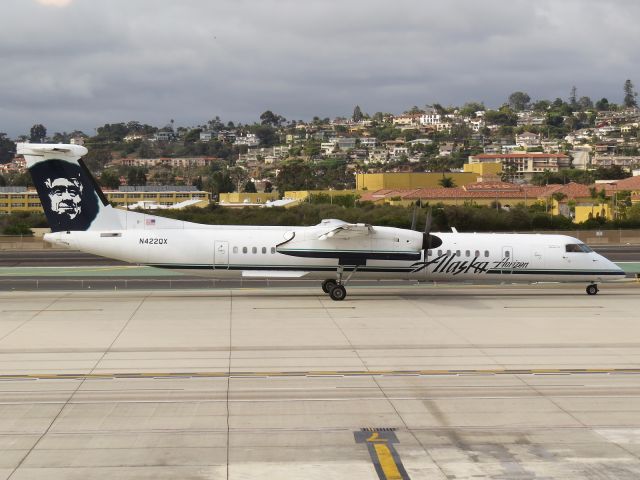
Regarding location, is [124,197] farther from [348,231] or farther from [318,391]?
[318,391]

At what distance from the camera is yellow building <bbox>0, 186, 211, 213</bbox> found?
420 ft

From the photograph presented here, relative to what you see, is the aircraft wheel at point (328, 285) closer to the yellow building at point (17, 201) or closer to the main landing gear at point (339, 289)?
the main landing gear at point (339, 289)

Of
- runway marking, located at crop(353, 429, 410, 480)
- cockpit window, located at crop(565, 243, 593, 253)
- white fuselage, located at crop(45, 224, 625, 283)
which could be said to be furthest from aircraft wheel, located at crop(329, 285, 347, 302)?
runway marking, located at crop(353, 429, 410, 480)

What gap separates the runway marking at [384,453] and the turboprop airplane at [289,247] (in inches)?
746

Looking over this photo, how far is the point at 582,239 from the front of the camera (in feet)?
237

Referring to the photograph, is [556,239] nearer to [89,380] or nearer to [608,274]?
[608,274]

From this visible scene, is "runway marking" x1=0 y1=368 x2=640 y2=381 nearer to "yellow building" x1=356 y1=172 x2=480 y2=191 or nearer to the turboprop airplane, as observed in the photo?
the turboprop airplane

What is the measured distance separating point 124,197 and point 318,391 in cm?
11716

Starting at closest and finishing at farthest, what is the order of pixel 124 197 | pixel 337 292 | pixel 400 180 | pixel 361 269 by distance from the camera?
pixel 337 292 < pixel 361 269 < pixel 400 180 < pixel 124 197

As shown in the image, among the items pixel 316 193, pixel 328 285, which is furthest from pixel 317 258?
pixel 316 193

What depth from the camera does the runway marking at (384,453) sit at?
14.7m

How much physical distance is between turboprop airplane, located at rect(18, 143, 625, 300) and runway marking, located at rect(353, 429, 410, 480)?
62.2 feet

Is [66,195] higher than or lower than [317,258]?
higher

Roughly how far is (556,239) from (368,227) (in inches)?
350
